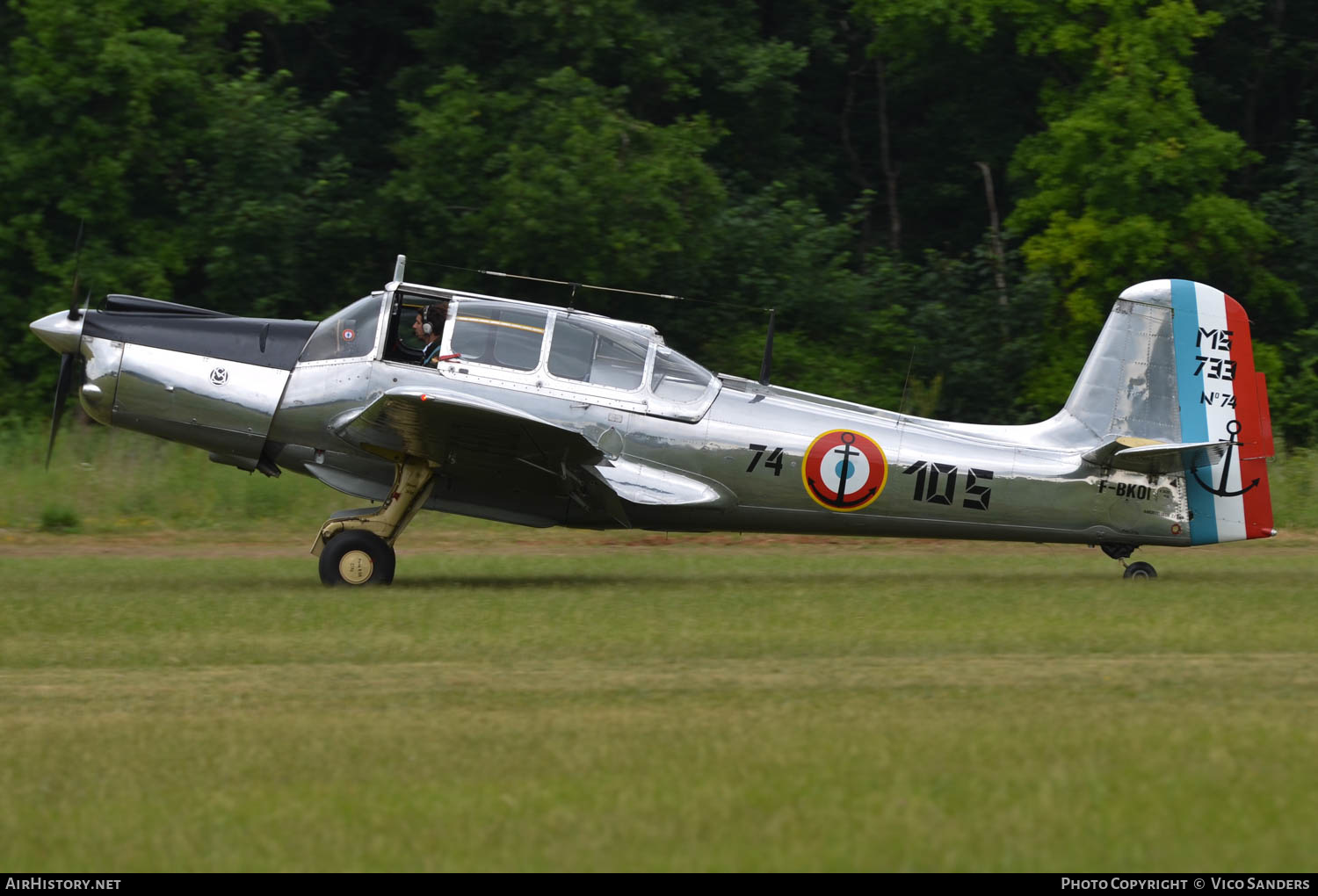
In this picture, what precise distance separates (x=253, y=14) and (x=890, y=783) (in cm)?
2487

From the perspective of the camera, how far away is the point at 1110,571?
41.2 ft

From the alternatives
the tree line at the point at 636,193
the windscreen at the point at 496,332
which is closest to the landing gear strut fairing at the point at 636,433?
the windscreen at the point at 496,332

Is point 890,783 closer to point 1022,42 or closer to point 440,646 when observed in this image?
point 440,646

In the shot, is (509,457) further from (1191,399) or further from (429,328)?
(1191,399)

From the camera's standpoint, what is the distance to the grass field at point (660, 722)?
15.9ft

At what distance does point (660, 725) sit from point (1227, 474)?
6.83 m

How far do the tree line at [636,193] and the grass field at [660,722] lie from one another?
1131 centimetres

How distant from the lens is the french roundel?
11422 mm

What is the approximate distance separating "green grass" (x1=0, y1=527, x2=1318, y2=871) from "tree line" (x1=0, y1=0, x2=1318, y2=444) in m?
12.0

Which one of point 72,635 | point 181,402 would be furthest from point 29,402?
point 72,635

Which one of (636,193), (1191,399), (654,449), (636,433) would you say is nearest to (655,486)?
(654,449)

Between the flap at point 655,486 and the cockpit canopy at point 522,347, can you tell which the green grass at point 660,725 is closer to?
the flap at point 655,486

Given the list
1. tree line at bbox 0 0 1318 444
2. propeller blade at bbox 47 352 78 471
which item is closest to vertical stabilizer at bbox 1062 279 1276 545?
propeller blade at bbox 47 352 78 471
